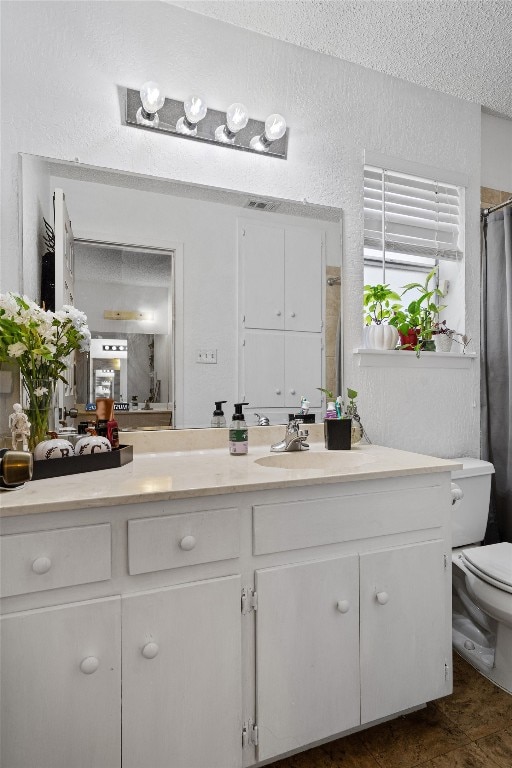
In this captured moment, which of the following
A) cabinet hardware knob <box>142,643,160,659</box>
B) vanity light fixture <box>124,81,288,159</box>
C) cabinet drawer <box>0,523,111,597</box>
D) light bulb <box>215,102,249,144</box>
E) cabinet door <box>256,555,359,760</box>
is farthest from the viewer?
light bulb <box>215,102,249,144</box>

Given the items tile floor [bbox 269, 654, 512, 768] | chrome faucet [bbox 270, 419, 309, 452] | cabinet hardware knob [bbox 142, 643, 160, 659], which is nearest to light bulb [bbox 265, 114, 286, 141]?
chrome faucet [bbox 270, 419, 309, 452]

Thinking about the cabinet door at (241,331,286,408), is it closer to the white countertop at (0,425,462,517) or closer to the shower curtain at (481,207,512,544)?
the white countertop at (0,425,462,517)

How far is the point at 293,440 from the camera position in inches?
69.3

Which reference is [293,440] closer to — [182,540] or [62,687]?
[182,540]

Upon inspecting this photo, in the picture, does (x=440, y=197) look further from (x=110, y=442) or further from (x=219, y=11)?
(x=110, y=442)

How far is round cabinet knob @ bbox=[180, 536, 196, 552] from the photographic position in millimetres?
1138

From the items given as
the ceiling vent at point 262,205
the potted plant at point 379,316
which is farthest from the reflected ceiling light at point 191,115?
the potted plant at point 379,316

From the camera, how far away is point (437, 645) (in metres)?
1.47

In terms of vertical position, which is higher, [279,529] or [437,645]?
[279,529]

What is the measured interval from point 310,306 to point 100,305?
0.83 metres

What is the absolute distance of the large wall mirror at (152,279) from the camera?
5.30 ft

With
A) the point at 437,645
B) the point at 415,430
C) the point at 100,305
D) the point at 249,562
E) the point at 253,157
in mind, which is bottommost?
the point at 437,645

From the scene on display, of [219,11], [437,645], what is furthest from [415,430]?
[219,11]

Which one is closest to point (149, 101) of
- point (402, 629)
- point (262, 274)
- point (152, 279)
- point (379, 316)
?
point (152, 279)
